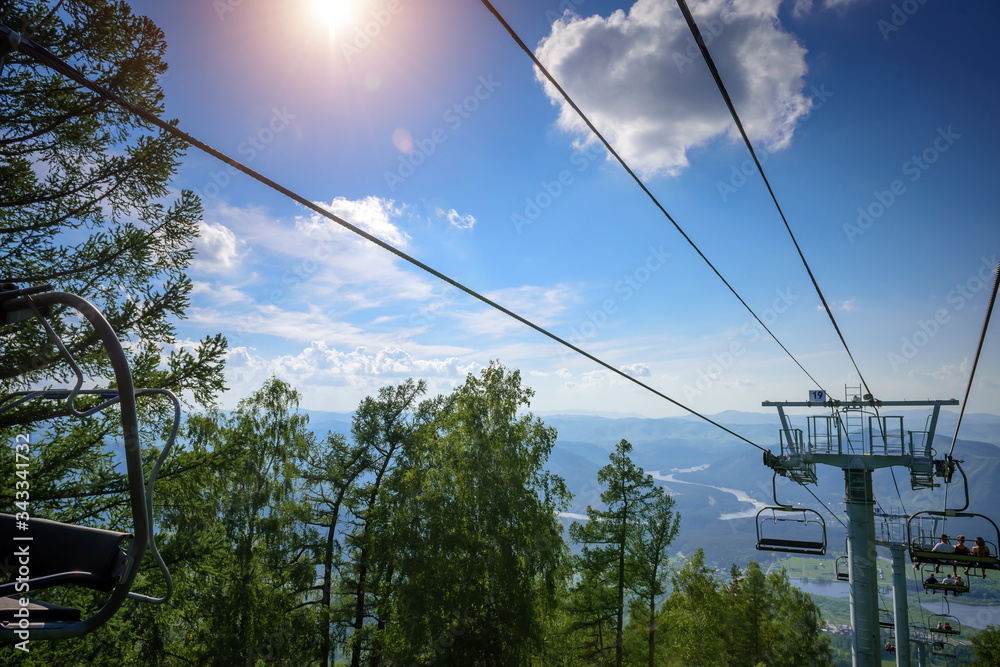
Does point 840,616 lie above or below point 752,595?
below

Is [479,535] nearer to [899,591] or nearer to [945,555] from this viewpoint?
[945,555]

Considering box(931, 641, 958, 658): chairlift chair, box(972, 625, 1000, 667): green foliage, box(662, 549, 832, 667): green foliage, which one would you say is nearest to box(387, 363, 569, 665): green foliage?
box(662, 549, 832, 667): green foliage

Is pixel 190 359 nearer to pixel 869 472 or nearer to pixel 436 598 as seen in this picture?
pixel 436 598

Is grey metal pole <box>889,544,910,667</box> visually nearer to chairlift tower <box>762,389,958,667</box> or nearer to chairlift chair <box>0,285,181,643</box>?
chairlift tower <box>762,389,958,667</box>

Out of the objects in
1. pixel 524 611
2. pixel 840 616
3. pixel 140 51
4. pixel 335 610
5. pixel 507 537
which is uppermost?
pixel 140 51

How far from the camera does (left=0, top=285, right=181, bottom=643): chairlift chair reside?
213 centimetres

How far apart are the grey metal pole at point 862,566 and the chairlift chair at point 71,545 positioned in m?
15.8

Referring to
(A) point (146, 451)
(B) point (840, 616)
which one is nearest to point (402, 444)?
(A) point (146, 451)

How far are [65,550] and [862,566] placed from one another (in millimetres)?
16558

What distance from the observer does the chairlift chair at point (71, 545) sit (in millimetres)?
2127

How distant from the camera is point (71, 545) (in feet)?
8.53

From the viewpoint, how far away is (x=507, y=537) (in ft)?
45.2

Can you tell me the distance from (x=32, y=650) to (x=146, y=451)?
11.2 ft

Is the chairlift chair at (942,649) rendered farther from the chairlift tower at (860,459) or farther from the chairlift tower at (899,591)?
the chairlift tower at (860,459)
